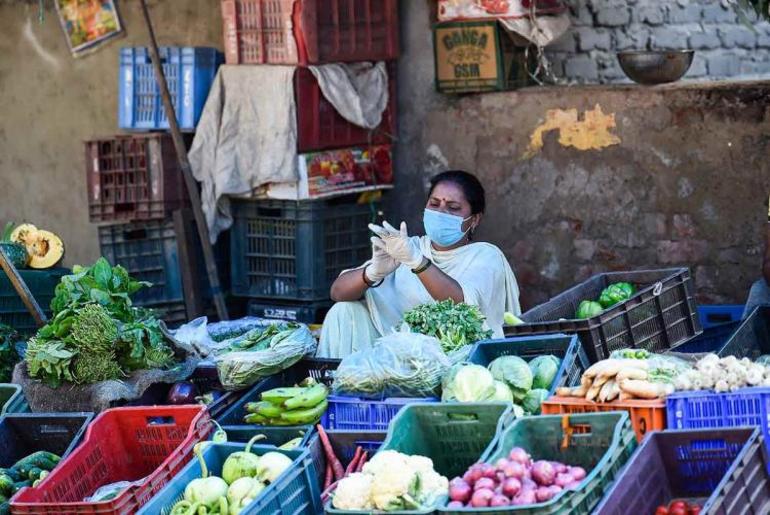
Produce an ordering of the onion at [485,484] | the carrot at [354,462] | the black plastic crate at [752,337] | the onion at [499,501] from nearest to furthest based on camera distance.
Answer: the onion at [499,501] < the onion at [485,484] < the carrot at [354,462] < the black plastic crate at [752,337]

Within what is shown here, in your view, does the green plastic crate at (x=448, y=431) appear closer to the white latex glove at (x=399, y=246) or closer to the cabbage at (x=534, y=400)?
the cabbage at (x=534, y=400)

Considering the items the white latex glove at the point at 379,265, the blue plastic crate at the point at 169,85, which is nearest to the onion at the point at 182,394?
the white latex glove at the point at 379,265

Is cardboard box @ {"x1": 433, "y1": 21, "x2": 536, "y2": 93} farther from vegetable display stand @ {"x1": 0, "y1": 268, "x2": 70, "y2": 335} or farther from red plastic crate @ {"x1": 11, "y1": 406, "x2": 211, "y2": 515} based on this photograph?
red plastic crate @ {"x1": 11, "y1": 406, "x2": 211, "y2": 515}

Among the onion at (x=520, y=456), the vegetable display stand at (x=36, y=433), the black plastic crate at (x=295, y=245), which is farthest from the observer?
the black plastic crate at (x=295, y=245)

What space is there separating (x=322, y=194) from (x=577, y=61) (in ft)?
6.74

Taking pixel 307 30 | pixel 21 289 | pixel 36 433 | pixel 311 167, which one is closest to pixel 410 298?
pixel 36 433

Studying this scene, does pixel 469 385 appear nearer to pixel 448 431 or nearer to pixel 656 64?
pixel 448 431

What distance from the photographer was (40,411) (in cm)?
594

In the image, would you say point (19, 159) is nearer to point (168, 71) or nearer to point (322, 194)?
point (168, 71)

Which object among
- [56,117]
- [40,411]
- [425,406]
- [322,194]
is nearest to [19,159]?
[56,117]

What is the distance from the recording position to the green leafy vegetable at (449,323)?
5742 mm

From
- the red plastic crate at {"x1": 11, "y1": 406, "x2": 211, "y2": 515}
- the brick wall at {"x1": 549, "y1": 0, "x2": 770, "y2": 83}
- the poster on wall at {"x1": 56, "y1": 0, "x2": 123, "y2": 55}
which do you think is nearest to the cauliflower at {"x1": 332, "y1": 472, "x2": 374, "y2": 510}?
the red plastic crate at {"x1": 11, "y1": 406, "x2": 211, "y2": 515}

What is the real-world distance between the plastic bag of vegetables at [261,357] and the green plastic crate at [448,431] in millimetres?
1132

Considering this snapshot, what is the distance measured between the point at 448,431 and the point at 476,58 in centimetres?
425
